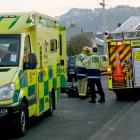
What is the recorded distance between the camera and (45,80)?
12.4m

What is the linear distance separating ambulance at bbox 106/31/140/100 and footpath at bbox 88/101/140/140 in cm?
523

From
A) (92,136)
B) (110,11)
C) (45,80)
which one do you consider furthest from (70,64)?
(110,11)

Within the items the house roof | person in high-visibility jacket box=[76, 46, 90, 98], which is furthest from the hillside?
person in high-visibility jacket box=[76, 46, 90, 98]

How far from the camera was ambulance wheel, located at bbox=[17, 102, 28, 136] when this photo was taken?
34.0 feet

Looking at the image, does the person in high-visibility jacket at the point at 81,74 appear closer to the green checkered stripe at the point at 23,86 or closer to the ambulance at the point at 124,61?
the ambulance at the point at 124,61

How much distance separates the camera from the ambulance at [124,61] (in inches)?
696

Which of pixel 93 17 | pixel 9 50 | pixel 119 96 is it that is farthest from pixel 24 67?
pixel 93 17

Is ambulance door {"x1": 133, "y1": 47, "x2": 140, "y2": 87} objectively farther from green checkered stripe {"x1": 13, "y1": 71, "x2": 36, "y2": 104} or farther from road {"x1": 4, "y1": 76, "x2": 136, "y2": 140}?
green checkered stripe {"x1": 13, "y1": 71, "x2": 36, "y2": 104}

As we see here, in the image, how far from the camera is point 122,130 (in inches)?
413

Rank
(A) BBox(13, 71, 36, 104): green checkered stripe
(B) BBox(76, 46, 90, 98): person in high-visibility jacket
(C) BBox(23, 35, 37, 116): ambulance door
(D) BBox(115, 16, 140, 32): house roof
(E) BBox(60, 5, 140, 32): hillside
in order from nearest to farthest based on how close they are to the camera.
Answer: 1. (A) BBox(13, 71, 36, 104): green checkered stripe
2. (C) BBox(23, 35, 37, 116): ambulance door
3. (B) BBox(76, 46, 90, 98): person in high-visibility jacket
4. (D) BBox(115, 16, 140, 32): house roof
5. (E) BBox(60, 5, 140, 32): hillside

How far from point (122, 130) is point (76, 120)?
8.66 ft

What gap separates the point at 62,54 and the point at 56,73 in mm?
1801

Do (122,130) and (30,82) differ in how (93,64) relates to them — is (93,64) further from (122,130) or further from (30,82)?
(122,130)

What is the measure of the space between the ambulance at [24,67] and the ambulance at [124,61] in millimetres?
4817
